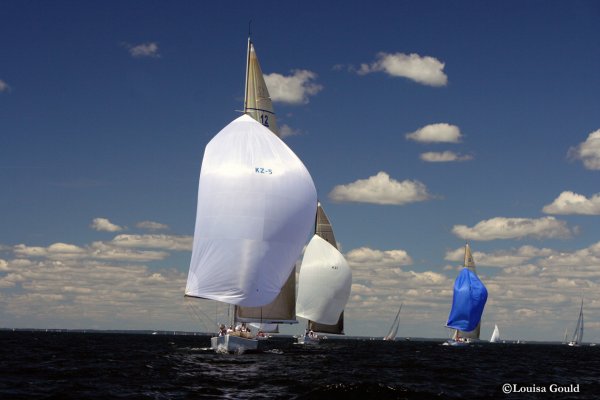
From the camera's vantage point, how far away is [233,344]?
55406mm

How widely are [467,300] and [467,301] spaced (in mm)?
150

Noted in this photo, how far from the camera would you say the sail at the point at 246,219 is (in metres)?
50.9

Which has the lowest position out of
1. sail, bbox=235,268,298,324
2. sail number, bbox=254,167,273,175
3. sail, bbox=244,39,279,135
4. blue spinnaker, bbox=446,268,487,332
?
sail, bbox=235,268,298,324

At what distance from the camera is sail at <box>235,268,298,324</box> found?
195 ft

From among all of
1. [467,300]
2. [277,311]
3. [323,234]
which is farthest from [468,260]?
[277,311]

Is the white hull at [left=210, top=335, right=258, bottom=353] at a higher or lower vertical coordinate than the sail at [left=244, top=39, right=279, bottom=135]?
lower

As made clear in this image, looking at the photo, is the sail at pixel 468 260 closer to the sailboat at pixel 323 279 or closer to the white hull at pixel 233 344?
the sailboat at pixel 323 279

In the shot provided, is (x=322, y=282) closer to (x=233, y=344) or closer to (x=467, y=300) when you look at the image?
(x=467, y=300)

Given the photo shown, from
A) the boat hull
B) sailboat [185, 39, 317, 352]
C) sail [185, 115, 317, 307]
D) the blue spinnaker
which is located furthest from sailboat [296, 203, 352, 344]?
sail [185, 115, 317, 307]

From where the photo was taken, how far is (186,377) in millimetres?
38156

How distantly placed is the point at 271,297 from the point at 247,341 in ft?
17.1

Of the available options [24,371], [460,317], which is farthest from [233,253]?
[460,317]

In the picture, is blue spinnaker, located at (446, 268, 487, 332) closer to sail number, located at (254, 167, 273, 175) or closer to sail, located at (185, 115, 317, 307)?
sail, located at (185, 115, 317, 307)

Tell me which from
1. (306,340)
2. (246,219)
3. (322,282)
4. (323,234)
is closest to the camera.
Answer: (246,219)
